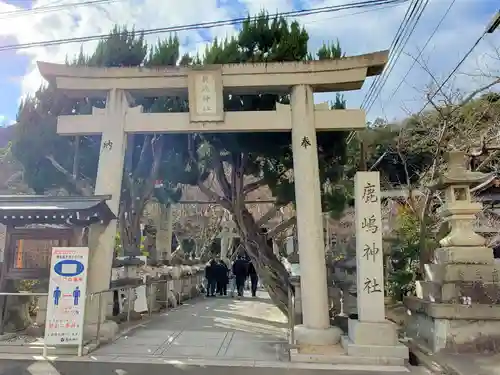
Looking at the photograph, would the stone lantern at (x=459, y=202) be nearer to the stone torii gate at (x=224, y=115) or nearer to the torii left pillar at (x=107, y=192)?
the stone torii gate at (x=224, y=115)

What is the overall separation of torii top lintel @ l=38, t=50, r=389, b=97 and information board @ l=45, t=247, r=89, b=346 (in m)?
3.87

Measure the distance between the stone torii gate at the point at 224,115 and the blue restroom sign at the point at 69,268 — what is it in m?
1.12

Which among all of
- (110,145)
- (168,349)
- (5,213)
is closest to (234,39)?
(110,145)

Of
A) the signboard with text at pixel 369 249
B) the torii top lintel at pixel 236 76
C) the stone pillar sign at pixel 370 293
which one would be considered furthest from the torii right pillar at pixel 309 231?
the signboard with text at pixel 369 249

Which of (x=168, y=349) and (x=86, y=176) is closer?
(x=168, y=349)

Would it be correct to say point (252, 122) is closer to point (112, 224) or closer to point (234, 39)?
point (234, 39)

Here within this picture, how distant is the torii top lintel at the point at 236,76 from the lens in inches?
357

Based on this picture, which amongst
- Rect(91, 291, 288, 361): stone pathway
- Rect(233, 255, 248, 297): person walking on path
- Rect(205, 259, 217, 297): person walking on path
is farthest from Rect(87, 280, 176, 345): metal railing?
Rect(233, 255, 248, 297): person walking on path

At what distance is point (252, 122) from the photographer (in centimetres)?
905

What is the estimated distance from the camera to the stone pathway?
7664mm

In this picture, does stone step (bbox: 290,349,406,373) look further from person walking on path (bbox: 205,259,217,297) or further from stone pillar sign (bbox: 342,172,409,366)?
person walking on path (bbox: 205,259,217,297)

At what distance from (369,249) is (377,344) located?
1693mm

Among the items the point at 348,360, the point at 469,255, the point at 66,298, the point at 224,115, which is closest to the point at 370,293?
the point at 348,360

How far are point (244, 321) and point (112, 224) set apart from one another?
507 cm
